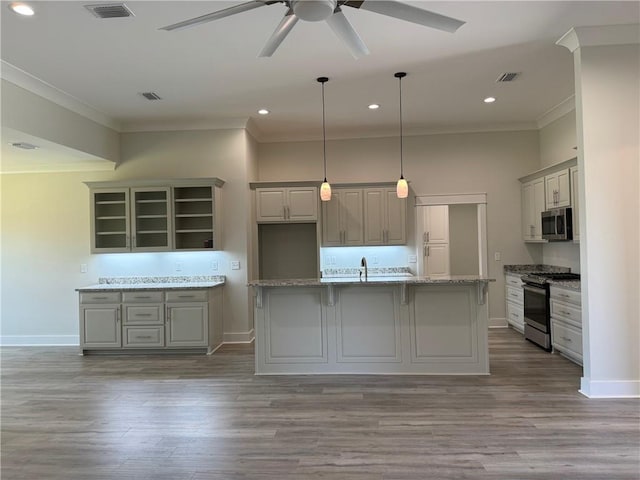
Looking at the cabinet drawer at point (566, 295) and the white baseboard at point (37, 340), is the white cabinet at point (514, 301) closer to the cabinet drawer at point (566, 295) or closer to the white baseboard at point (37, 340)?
the cabinet drawer at point (566, 295)

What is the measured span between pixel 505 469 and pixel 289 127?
201 inches

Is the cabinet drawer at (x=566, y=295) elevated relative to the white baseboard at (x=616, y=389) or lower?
elevated

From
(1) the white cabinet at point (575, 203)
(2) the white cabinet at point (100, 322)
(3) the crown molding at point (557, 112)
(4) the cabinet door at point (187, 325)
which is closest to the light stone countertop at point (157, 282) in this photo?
(2) the white cabinet at point (100, 322)

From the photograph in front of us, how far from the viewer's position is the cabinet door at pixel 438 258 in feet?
25.7

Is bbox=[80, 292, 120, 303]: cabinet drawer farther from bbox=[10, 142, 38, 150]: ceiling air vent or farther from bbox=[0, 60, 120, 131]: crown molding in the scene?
bbox=[0, 60, 120, 131]: crown molding

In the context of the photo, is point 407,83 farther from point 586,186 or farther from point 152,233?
point 152,233

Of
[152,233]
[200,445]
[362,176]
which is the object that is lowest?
[200,445]

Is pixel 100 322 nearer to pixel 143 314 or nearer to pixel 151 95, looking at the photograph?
pixel 143 314

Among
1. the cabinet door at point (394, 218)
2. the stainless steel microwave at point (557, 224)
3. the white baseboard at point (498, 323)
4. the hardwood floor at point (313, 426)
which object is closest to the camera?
the hardwood floor at point (313, 426)

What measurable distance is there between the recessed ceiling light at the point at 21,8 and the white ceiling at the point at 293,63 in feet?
0.18

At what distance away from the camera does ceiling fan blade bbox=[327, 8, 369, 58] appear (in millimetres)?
2327

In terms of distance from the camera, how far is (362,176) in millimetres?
6566

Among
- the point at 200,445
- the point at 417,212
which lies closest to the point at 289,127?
the point at 417,212

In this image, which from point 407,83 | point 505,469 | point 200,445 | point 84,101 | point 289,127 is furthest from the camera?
Result: point 289,127
